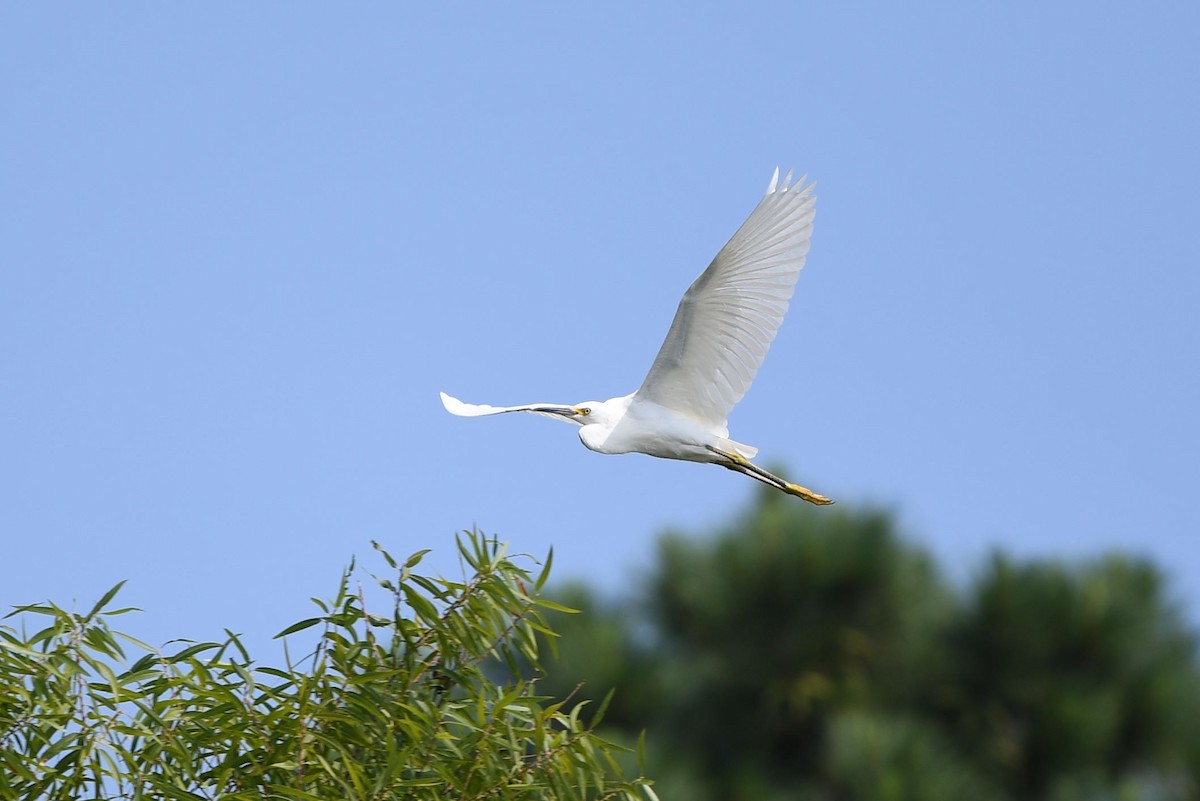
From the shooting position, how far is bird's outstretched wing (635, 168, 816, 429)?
442 centimetres

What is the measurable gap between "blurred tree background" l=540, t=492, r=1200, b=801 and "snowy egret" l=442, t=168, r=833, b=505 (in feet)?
17.4

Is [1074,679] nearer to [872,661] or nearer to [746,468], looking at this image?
[872,661]

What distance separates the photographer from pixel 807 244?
449 centimetres

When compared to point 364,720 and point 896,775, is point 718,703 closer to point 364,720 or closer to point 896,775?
point 896,775

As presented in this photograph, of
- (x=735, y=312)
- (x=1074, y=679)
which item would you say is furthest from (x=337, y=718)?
(x=1074, y=679)

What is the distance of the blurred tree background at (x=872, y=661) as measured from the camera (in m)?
10.2

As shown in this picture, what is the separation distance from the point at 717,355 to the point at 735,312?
0.17 meters

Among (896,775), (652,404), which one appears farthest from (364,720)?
(896,775)

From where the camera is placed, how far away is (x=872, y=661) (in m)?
11.2

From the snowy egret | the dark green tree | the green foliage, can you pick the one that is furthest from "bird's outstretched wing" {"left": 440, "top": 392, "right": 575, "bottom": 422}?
the dark green tree

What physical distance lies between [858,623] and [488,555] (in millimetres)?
9039

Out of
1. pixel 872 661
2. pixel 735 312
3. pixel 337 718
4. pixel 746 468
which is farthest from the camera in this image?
pixel 872 661

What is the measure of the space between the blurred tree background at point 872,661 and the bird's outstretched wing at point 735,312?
17.7ft

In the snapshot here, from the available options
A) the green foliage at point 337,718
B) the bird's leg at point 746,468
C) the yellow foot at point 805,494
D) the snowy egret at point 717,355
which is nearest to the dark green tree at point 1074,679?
the yellow foot at point 805,494
